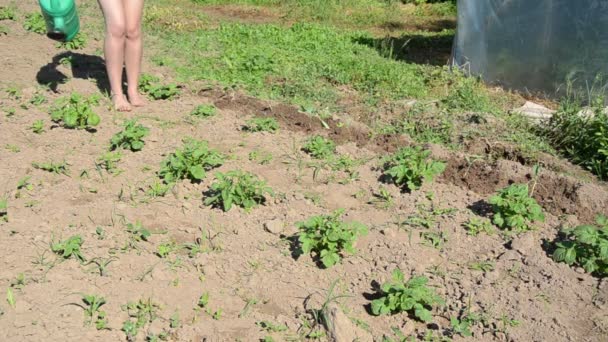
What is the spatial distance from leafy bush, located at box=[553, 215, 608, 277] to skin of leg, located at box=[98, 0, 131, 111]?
3.38 meters

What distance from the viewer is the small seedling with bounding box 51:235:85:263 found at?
3590 mm

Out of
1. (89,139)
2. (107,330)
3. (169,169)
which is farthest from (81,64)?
(107,330)

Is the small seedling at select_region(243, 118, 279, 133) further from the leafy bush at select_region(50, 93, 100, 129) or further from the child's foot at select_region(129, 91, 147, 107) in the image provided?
the leafy bush at select_region(50, 93, 100, 129)

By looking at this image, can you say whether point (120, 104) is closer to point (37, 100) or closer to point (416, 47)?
point (37, 100)

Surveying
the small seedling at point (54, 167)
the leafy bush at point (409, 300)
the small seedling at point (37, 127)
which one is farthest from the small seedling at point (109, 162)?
the leafy bush at point (409, 300)

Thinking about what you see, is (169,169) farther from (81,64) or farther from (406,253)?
(81,64)

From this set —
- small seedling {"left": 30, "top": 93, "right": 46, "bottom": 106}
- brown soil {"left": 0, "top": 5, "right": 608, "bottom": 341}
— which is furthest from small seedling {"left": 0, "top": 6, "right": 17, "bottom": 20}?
brown soil {"left": 0, "top": 5, "right": 608, "bottom": 341}

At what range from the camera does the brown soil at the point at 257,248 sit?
3.27 metres

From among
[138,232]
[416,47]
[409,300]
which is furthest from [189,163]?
[416,47]

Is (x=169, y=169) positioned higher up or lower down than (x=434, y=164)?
lower down

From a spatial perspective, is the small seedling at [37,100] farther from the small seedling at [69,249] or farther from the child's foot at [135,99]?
the small seedling at [69,249]

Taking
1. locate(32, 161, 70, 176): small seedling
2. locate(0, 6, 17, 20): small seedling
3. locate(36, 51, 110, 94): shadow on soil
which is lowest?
locate(0, 6, 17, 20): small seedling

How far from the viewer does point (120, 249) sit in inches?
146

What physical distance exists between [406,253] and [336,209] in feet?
2.02
